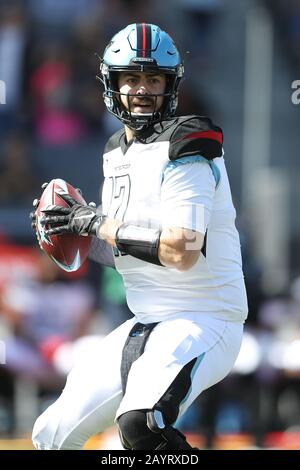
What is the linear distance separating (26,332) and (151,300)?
11.8ft

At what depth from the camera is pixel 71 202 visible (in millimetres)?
4293

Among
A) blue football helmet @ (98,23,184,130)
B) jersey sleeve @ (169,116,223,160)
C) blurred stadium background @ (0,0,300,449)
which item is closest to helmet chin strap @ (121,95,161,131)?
blue football helmet @ (98,23,184,130)

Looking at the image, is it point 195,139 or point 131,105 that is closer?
point 195,139

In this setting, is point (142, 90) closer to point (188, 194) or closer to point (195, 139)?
point (195, 139)

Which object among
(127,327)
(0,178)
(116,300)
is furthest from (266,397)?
(127,327)

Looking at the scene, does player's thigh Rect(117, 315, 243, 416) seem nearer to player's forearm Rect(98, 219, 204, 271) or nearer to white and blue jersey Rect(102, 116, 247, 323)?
white and blue jersey Rect(102, 116, 247, 323)

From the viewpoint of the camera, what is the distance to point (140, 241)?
3.99 m

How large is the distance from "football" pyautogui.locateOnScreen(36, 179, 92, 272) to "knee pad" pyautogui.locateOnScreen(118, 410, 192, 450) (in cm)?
74

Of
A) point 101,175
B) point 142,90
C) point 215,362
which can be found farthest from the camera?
point 101,175

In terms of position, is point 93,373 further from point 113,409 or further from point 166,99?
point 166,99

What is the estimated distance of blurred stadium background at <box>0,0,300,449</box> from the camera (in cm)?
766

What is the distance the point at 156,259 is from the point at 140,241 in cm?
8

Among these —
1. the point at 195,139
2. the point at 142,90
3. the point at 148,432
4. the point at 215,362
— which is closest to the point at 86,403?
the point at 148,432

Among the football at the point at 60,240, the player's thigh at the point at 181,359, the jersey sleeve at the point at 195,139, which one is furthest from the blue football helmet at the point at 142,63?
the player's thigh at the point at 181,359
